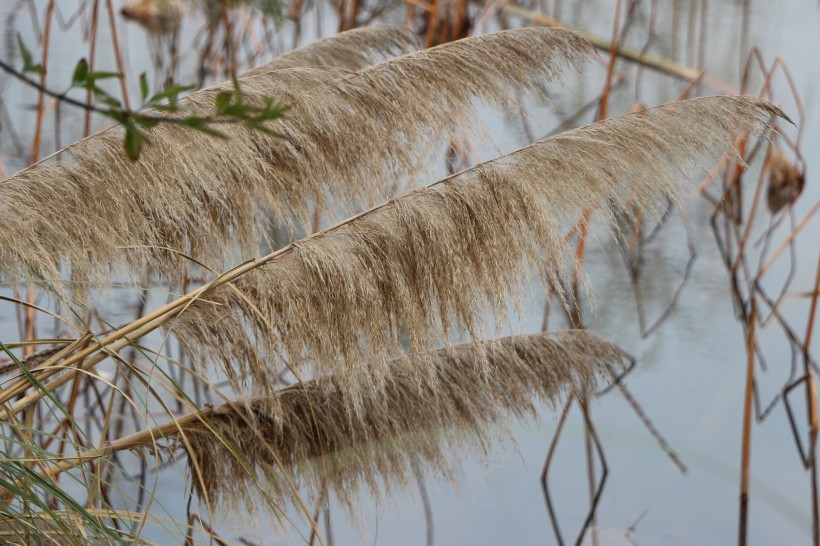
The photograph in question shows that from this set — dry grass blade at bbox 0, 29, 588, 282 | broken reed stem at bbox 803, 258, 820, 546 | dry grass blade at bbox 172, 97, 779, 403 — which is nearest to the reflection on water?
broken reed stem at bbox 803, 258, 820, 546

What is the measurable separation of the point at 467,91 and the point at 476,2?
270 centimetres

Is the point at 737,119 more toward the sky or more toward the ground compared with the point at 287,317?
more toward the sky

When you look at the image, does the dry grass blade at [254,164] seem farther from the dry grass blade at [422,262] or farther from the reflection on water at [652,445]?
the reflection on water at [652,445]

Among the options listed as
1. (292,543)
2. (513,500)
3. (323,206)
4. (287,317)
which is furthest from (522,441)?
(287,317)

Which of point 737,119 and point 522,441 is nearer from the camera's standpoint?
point 737,119

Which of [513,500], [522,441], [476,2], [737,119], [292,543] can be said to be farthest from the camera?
[476,2]

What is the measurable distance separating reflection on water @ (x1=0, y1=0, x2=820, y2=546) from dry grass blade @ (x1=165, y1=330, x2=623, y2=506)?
4.2 inches

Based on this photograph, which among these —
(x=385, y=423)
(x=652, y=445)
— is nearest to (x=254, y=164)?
(x=385, y=423)

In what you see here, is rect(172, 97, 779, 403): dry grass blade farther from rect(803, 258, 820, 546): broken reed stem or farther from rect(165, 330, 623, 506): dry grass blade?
rect(803, 258, 820, 546): broken reed stem

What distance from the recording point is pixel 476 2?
4457 millimetres

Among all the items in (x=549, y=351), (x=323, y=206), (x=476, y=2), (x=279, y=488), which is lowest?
(x=279, y=488)

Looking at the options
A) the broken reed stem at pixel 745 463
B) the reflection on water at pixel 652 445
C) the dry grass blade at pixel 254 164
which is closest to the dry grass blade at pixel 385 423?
the reflection on water at pixel 652 445

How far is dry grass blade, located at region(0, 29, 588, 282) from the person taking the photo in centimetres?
163

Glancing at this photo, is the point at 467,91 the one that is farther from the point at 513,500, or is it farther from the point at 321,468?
the point at 513,500
